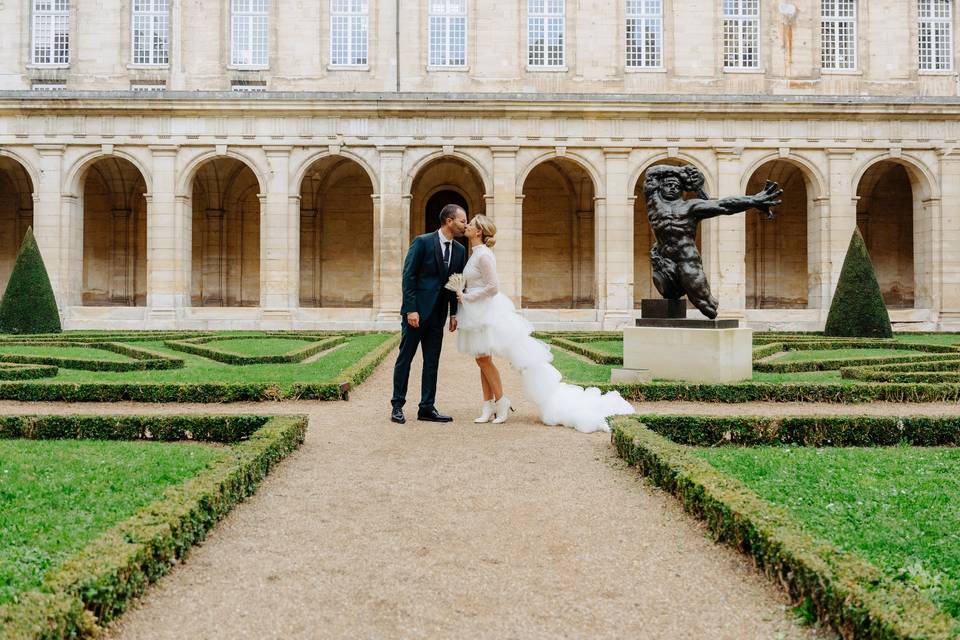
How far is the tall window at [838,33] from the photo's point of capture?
78.7 ft

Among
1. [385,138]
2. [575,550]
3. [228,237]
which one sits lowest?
[575,550]

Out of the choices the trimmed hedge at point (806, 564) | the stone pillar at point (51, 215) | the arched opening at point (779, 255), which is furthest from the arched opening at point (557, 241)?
the trimmed hedge at point (806, 564)

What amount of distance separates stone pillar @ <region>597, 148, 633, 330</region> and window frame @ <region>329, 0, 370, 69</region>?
865 cm

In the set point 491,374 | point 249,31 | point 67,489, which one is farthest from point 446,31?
point 67,489

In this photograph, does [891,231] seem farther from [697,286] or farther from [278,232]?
[278,232]

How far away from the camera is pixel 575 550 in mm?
3852

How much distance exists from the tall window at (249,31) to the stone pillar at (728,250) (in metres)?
15.3

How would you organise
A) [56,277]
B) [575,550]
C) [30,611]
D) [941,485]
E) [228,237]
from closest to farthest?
[30,611], [575,550], [941,485], [56,277], [228,237]

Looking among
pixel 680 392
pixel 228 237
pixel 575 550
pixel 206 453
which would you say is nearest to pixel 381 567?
pixel 575 550

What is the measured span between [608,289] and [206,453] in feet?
56.7

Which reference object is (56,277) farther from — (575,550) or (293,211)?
(575,550)

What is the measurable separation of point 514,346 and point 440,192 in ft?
65.9

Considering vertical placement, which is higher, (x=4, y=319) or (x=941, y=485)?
(x=4, y=319)

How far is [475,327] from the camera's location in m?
7.27
